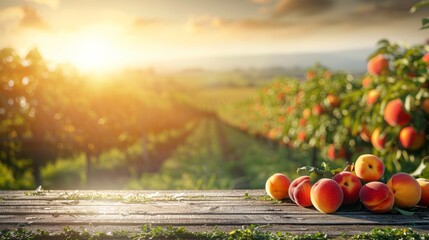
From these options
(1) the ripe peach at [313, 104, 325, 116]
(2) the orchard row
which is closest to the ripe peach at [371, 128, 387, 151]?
(2) the orchard row

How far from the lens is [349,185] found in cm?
270

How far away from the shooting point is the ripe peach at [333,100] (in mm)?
7820

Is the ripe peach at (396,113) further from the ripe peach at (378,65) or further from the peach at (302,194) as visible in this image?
the peach at (302,194)

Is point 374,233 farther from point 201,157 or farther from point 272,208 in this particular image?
point 201,157

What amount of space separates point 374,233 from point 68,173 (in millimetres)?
9385

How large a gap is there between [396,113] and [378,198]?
2.11m

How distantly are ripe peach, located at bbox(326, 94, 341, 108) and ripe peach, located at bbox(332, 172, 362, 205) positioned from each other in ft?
17.1

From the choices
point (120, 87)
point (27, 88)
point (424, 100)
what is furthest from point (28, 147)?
point (424, 100)

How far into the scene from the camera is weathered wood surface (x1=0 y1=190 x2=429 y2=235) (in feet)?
7.75

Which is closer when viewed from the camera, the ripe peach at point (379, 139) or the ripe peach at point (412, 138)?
the ripe peach at point (412, 138)

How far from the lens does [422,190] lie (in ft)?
9.09

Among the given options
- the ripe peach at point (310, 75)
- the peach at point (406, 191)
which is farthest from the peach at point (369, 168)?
the ripe peach at point (310, 75)

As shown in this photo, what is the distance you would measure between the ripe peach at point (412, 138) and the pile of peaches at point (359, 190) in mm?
1733

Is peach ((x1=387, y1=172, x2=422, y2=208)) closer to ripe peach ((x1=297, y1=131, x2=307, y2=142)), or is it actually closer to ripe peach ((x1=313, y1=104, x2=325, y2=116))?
ripe peach ((x1=313, y1=104, x2=325, y2=116))
